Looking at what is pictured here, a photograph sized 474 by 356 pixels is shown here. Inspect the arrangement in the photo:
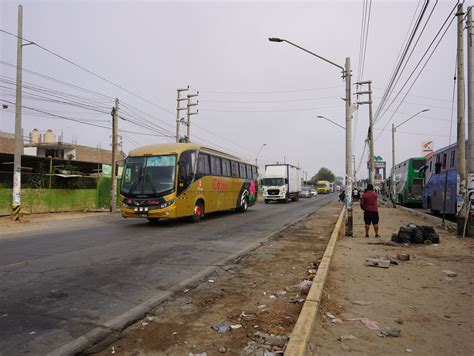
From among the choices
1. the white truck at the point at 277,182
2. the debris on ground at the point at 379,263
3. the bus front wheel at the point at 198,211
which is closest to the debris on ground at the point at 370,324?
the debris on ground at the point at 379,263

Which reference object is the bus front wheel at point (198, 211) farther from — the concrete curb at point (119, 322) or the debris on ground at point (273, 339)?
the debris on ground at point (273, 339)

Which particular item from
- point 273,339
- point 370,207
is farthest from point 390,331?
point 370,207

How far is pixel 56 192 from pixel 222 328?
21.9 metres

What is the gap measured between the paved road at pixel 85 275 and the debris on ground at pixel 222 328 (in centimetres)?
134

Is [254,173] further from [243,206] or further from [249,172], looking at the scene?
[243,206]

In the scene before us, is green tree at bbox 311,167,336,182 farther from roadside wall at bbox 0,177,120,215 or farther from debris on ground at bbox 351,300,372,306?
debris on ground at bbox 351,300,372,306

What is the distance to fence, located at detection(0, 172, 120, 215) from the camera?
20.8 metres

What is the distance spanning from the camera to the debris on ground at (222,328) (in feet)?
13.8

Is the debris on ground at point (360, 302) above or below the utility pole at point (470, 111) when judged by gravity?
below

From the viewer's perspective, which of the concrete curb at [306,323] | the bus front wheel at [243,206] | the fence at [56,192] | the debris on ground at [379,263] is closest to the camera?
the concrete curb at [306,323]

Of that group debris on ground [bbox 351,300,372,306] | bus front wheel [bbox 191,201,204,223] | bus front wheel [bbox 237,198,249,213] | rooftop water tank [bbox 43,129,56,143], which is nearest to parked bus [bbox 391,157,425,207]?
bus front wheel [bbox 237,198,249,213]

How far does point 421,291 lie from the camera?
5840mm

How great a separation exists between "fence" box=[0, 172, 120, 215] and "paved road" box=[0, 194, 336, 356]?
379 inches

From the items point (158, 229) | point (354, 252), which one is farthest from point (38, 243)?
point (354, 252)
